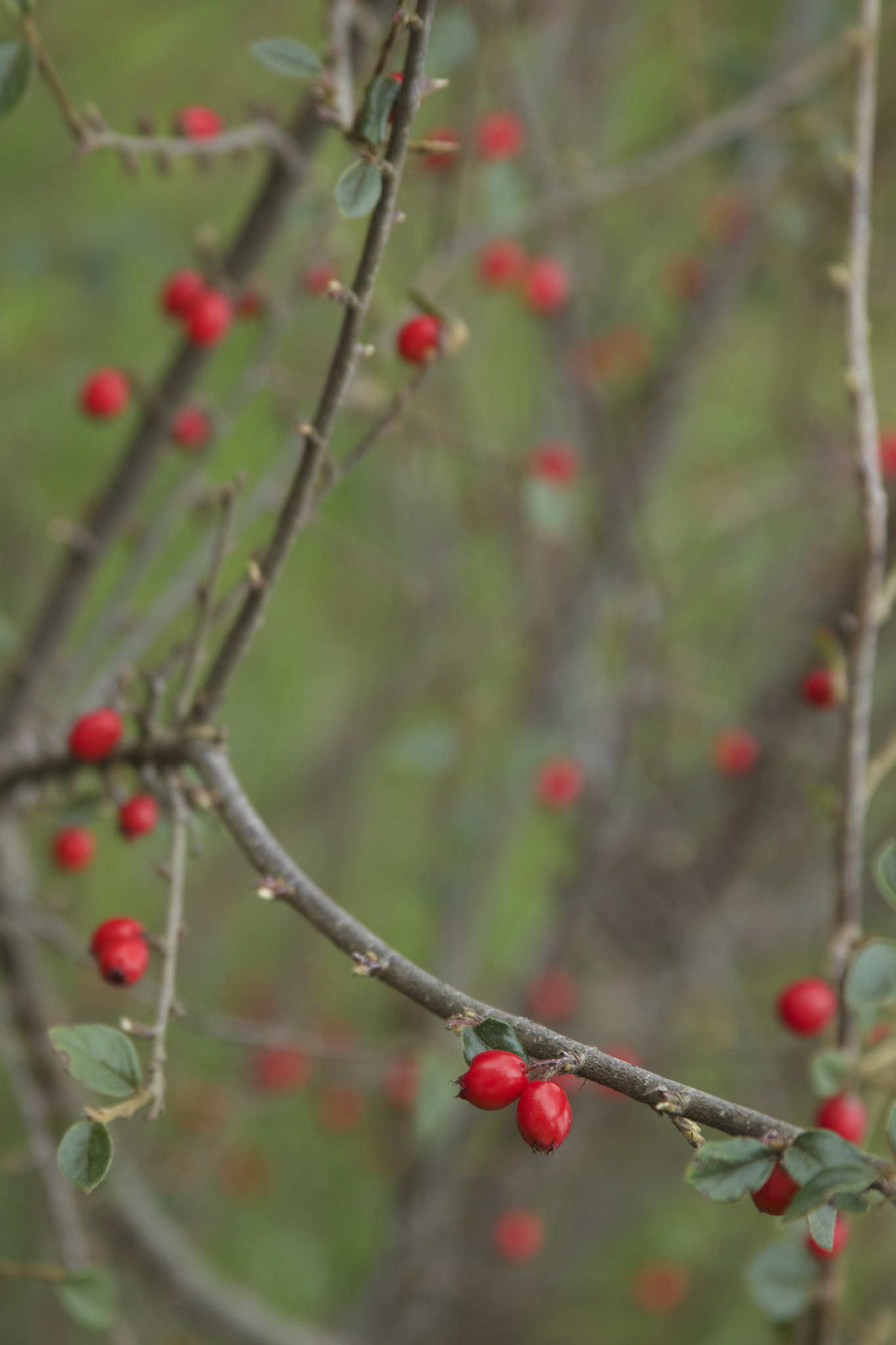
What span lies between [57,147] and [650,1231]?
2.49 metres

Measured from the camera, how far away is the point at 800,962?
2434 mm

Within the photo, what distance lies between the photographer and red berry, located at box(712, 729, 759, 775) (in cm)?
157

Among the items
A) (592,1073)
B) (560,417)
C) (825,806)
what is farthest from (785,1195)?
(560,417)

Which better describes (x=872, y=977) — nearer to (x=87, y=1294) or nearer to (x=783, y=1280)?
(x=783, y=1280)

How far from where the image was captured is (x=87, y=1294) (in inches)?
31.1

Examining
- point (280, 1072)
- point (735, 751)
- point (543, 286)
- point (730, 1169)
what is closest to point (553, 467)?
point (543, 286)

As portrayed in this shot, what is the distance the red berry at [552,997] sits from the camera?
185 cm

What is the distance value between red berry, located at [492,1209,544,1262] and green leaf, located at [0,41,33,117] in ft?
5.72

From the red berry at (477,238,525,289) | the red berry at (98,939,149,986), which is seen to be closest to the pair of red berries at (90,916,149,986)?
the red berry at (98,939,149,986)

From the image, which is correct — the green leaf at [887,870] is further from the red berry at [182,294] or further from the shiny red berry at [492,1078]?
the red berry at [182,294]

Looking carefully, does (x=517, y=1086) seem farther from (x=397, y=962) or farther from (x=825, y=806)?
(x=825, y=806)

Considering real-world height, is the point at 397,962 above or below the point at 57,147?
below

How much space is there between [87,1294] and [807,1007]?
1.86 ft

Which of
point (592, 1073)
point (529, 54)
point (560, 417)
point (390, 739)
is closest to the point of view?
point (592, 1073)
